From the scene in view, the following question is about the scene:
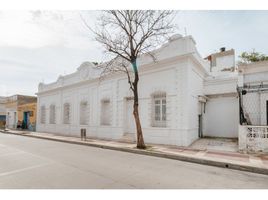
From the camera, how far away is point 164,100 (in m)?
11.7

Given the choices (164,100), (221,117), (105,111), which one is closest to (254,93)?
(221,117)

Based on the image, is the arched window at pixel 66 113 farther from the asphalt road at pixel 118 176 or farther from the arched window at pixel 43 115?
the asphalt road at pixel 118 176

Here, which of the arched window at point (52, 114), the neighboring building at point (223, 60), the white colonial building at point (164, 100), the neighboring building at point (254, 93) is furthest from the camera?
the arched window at point (52, 114)

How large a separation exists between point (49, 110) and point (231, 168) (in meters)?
20.7

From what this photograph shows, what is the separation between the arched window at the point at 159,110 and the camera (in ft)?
38.1

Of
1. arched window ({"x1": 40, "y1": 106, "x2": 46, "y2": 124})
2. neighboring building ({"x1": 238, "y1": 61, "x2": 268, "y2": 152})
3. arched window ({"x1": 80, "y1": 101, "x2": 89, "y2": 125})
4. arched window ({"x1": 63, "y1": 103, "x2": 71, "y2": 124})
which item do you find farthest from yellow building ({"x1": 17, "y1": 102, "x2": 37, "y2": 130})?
neighboring building ({"x1": 238, "y1": 61, "x2": 268, "y2": 152})

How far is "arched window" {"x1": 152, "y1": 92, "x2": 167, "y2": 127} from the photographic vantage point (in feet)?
38.1

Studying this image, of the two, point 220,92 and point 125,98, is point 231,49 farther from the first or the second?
point 125,98

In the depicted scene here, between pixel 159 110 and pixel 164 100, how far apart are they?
720 millimetres

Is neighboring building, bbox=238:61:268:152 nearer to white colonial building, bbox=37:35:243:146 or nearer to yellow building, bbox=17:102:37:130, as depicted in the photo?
white colonial building, bbox=37:35:243:146

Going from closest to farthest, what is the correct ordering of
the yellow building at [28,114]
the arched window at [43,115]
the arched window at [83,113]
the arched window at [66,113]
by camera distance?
the arched window at [83,113]
the arched window at [66,113]
the arched window at [43,115]
the yellow building at [28,114]

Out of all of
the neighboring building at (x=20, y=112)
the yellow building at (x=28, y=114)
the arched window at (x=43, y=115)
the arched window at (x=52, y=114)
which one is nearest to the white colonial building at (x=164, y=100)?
the arched window at (x=52, y=114)

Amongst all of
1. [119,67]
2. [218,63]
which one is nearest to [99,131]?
[119,67]

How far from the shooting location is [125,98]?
13.6 meters
